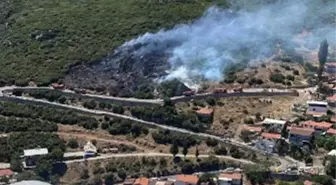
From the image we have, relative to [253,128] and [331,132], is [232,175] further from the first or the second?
[331,132]

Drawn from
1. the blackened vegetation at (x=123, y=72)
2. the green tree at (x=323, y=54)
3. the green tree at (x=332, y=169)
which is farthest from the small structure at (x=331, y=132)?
the blackened vegetation at (x=123, y=72)

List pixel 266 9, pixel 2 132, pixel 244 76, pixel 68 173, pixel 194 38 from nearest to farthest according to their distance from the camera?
pixel 68 173
pixel 2 132
pixel 244 76
pixel 194 38
pixel 266 9

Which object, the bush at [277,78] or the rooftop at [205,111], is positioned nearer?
the rooftop at [205,111]

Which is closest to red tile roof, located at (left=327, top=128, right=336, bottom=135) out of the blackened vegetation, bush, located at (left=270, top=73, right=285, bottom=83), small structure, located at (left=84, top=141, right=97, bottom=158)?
bush, located at (left=270, top=73, right=285, bottom=83)

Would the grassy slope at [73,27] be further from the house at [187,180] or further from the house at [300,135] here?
the house at [300,135]

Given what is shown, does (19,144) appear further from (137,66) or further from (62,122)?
(137,66)

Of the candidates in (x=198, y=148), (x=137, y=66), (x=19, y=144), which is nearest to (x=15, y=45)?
(x=137, y=66)
